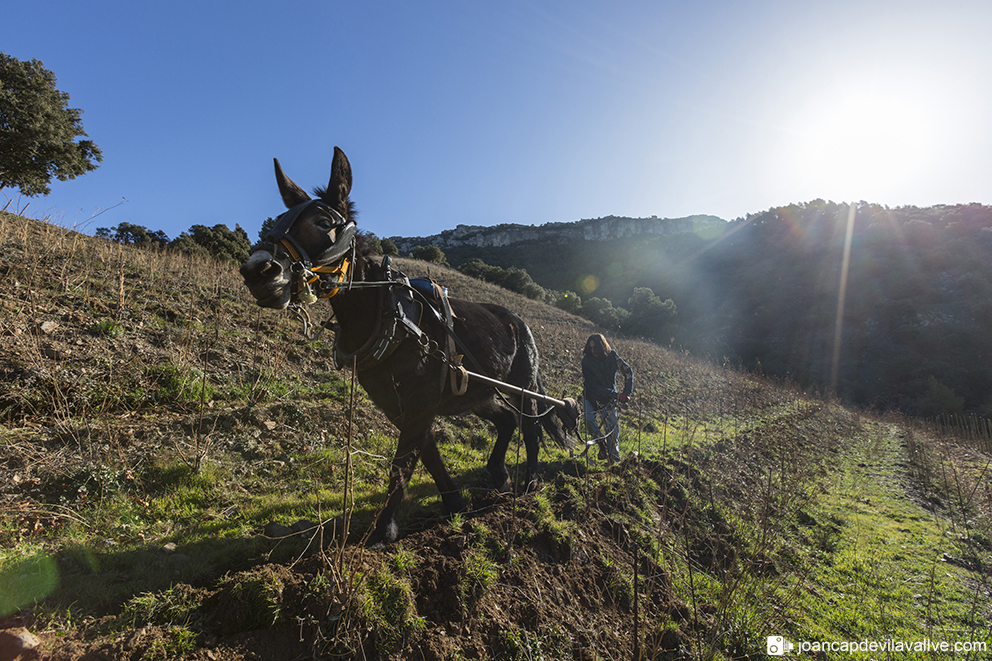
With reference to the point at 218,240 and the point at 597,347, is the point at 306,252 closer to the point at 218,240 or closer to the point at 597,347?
the point at 597,347

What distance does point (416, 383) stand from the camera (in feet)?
9.55

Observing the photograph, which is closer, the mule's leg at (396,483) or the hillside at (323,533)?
the hillside at (323,533)

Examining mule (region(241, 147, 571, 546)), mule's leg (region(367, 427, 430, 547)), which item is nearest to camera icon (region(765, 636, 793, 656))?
mule (region(241, 147, 571, 546))

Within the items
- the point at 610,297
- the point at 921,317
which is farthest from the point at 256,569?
the point at 610,297

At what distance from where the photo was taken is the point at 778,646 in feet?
9.41

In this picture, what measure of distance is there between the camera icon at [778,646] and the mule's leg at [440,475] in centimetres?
254

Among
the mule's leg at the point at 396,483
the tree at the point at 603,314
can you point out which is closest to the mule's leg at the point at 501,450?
the mule's leg at the point at 396,483

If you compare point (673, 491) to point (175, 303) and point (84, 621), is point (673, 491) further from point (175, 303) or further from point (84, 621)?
point (175, 303)

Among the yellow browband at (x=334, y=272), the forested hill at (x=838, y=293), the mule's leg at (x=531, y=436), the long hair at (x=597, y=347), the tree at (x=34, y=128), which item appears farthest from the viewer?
the forested hill at (x=838, y=293)

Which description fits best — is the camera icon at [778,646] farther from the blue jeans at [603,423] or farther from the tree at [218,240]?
the tree at [218,240]

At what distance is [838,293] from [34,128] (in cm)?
6811

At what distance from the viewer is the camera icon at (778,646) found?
9.23 ft

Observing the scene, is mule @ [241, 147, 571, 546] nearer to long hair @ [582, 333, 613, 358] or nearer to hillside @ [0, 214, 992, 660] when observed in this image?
hillside @ [0, 214, 992, 660]

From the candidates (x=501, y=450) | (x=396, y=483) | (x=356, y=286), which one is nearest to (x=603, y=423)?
A: (x=501, y=450)
